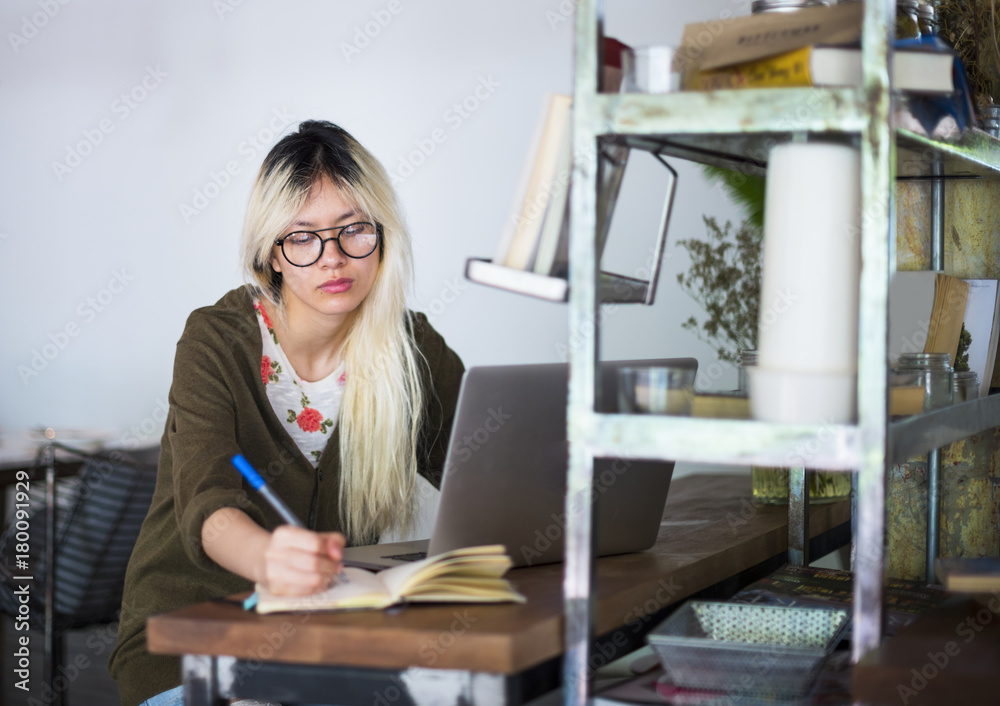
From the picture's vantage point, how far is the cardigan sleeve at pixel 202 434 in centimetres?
130

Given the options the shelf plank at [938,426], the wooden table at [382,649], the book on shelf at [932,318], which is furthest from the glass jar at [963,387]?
the wooden table at [382,649]

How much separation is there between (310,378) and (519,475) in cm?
75

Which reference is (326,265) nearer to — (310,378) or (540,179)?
(310,378)

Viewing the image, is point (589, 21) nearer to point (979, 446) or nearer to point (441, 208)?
point (979, 446)

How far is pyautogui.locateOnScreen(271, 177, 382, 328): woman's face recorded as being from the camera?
1792 millimetres

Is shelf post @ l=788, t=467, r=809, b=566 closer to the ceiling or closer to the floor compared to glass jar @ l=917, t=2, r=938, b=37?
closer to the floor

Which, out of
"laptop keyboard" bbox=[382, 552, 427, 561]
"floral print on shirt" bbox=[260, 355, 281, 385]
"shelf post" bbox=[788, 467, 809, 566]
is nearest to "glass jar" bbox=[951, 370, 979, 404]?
"shelf post" bbox=[788, 467, 809, 566]

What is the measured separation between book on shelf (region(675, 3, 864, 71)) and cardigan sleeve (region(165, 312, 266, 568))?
0.76 m

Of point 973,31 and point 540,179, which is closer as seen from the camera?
point 540,179
